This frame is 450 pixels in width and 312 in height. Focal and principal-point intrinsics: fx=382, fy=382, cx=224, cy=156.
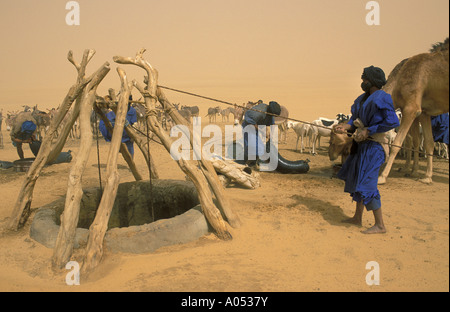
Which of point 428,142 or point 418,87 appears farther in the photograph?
point 428,142

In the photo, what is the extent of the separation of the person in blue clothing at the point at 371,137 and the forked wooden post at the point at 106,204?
283cm

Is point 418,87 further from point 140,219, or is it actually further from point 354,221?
point 140,219

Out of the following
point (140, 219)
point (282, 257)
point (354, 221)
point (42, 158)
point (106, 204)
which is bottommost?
point (140, 219)

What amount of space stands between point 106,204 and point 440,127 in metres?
7.34

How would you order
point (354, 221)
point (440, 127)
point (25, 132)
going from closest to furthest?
point (354, 221)
point (440, 127)
point (25, 132)

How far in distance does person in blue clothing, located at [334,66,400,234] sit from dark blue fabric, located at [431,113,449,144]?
4266mm

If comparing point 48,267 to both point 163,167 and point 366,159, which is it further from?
point 163,167

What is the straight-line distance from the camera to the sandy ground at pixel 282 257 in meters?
3.70

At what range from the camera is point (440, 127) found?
27.4ft

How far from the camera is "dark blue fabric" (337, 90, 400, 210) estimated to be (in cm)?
464

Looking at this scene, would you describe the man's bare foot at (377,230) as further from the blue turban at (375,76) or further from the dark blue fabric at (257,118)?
the dark blue fabric at (257,118)

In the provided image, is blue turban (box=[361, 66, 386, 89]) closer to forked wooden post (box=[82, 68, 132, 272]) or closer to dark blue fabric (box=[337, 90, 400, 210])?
dark blue fabric (box=[337, 90, 400, 210])

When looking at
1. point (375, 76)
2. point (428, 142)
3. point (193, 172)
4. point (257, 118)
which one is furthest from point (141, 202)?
point (428, 142)

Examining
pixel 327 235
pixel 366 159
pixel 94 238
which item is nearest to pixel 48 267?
pixel 94 238
